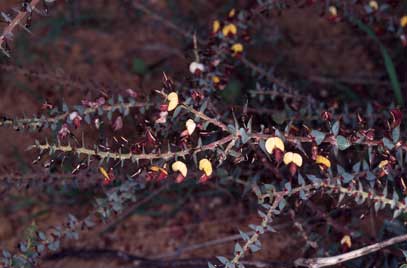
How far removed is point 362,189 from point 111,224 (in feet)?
3.17

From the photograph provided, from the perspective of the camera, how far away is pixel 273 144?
3.27ft

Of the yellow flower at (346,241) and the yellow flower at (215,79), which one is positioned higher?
the yellow flower at (215,79)

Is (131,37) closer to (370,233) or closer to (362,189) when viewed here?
(370,233)

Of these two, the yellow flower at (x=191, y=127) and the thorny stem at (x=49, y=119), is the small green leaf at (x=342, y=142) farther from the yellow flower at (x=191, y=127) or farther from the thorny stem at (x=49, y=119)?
the thorny stem at (x=49, y=119)

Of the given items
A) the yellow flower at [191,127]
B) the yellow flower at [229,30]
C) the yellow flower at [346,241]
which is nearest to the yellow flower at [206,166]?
the yellow flower at [191,127]

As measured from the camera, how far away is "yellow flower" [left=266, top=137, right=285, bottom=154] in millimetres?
992

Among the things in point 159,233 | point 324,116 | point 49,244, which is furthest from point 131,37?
point 324,116

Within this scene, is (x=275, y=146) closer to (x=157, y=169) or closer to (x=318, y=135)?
(x=318, y=135)

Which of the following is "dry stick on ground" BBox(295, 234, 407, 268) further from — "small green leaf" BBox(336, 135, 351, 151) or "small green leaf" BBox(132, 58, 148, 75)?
"small green leaf" BBox(132, 58, 148, 75)

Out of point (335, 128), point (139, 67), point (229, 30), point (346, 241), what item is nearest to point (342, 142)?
point (335, 128)

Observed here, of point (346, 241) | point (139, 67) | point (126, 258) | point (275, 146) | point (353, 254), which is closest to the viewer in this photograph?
point (275, 146)

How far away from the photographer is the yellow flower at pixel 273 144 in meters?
0.99

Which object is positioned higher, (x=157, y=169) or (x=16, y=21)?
(x=16, y=21)

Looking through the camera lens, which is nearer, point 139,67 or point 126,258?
point 126,258
